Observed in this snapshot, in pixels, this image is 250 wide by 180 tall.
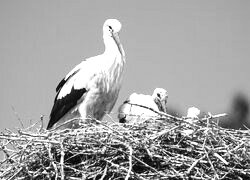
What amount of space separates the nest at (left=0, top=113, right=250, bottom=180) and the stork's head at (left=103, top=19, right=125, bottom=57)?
6.86 feet

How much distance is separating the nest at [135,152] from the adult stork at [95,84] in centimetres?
184

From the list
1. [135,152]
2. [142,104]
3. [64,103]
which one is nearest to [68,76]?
[64,103]

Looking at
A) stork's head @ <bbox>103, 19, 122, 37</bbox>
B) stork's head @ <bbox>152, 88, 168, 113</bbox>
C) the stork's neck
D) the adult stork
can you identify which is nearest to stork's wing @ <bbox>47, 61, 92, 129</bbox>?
the adult stork

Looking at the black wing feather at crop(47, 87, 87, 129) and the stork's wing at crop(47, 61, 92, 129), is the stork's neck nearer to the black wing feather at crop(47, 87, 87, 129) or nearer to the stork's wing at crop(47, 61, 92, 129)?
the stork's wing at crop(47, 61, 92, 129)

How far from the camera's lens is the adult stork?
808cm

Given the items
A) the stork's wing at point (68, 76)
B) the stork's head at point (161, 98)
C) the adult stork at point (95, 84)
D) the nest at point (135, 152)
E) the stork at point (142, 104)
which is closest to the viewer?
the nest at point (135, 152)

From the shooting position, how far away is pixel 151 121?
20.8ft

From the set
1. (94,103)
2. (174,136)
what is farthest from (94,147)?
(94,103)

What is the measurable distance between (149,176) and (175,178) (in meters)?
0.18

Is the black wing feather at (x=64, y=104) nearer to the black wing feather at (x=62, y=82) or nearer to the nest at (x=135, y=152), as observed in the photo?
the black wing feather at (x=62, y=82)

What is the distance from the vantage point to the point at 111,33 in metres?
8.26

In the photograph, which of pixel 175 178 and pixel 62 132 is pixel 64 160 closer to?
pixel 62 132

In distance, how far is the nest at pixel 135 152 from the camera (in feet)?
19.4

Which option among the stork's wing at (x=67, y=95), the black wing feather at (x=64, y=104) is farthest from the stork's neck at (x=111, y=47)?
the black wing feather at (x=64, y=104)
